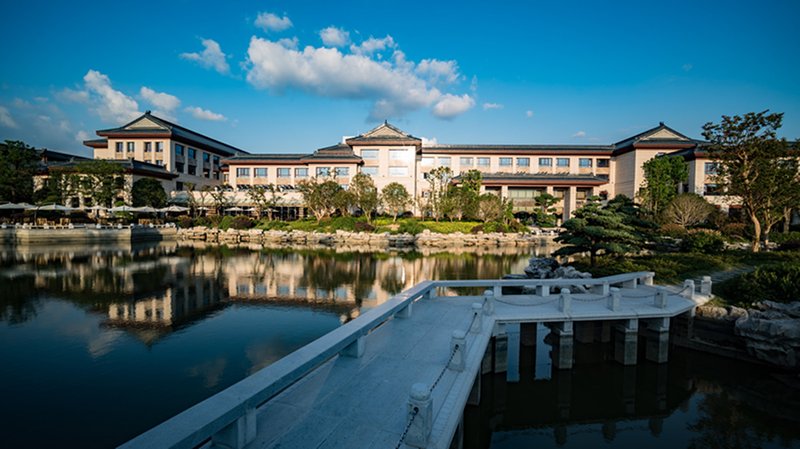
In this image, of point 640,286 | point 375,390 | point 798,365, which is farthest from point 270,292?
point 798,365

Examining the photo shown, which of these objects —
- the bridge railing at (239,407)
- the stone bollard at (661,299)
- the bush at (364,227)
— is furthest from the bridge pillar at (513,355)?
the bush at (364,227)

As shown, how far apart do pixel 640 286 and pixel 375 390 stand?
11140 mm

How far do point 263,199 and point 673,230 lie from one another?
41.6 m

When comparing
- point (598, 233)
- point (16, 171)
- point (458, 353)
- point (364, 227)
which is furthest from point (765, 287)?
point (16, 171)

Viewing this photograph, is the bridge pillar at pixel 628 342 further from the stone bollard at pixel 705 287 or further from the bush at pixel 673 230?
the bush at pixel 673 230

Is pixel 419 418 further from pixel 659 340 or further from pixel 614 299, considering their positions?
pixel 659 340

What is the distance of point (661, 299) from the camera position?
10383mm

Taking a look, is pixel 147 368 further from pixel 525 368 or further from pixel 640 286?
pixel 640 286

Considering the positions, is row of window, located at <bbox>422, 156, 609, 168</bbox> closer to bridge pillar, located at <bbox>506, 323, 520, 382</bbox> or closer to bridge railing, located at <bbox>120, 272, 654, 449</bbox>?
bridge pillar, located at <bbox>506, 323, 520, 382</bbox>

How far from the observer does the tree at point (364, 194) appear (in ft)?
140

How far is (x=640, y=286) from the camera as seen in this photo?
1284 cm

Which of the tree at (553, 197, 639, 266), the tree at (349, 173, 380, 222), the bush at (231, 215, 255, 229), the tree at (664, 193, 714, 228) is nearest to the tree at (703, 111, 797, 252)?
Result: the tree at (553, 197, 639, 266)

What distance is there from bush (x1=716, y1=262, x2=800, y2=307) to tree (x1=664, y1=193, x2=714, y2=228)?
71.4 ft

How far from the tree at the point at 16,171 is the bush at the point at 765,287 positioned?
2286 inches
